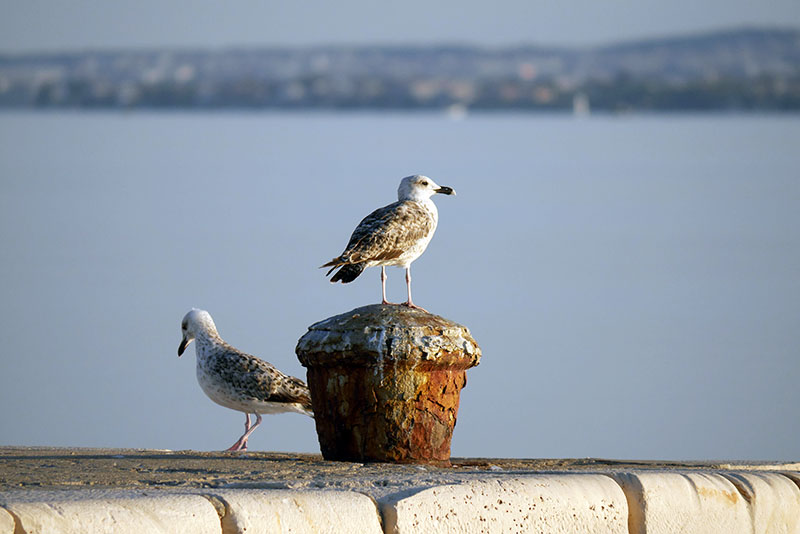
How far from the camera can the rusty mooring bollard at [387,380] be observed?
297 inches

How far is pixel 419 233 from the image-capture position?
930cm

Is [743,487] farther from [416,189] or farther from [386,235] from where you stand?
[416,189]

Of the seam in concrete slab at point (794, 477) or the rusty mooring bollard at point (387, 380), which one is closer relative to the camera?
the seam in concrete slab at point (794, 477)

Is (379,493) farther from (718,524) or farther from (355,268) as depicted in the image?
(355,268)

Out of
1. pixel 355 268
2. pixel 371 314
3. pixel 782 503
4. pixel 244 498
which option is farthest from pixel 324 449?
pixel 782 503

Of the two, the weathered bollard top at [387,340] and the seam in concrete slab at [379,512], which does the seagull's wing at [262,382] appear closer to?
the weathered bollard top at [387,340]

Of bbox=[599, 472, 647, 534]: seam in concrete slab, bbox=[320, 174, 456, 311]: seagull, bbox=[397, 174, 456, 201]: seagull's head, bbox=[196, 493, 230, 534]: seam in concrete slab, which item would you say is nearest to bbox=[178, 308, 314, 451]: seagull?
bbox=[320, 174, 456, 311]: seagull

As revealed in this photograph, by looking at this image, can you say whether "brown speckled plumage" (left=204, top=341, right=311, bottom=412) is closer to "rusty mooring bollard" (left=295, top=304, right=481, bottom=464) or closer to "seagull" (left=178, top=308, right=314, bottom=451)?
"seagull" (left=178, top=308, right=314, bottom=451)

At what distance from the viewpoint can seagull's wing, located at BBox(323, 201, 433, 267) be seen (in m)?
9.02

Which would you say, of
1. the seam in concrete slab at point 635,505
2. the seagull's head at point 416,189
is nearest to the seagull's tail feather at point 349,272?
the seagull's head at point 416,189

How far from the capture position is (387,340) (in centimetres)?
754

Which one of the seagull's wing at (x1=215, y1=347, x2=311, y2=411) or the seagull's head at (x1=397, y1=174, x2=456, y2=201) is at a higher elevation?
the seagull's head at (x1=397, y1=174, x2=456, y2=201)

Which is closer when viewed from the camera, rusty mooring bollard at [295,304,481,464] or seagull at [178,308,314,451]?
rusty mooring bollard at [295,304,481,464]

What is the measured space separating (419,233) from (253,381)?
1799mm
